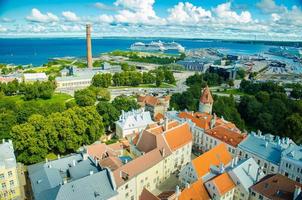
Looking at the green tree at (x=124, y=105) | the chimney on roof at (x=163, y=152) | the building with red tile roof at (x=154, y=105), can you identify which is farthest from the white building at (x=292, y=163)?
the green tree at (x=124, y=105)

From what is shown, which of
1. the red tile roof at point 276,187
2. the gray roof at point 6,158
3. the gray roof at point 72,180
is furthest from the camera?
the gray roof at point 6,158

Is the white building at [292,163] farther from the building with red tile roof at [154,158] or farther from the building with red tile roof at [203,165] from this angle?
the building with red tile roof at [154,158]

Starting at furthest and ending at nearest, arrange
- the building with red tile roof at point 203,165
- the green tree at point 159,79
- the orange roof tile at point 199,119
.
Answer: the green tree at point 159,79 < the orange roof tile at point 199,119 < the building with red tile roof at point 203,165

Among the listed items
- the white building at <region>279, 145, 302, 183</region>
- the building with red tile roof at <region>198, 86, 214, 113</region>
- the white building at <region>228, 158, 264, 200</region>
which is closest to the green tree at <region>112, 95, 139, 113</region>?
the building with red tile roof at <region>198, 86, 214, 113</region>

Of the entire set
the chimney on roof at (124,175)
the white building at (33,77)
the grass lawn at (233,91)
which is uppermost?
the chimney on roof at (124,175)

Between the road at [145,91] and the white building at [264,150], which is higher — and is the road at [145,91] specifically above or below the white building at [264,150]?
below

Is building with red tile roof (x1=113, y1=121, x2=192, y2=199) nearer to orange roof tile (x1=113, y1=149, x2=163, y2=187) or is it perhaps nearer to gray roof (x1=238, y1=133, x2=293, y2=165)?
orange roof tile (x1=113, y1=149, x2=163, y2=187)
